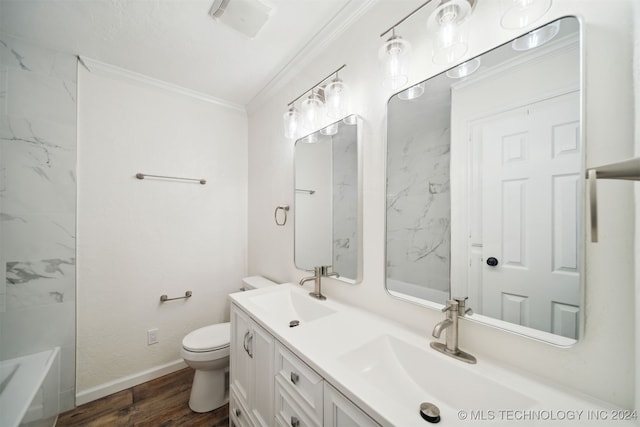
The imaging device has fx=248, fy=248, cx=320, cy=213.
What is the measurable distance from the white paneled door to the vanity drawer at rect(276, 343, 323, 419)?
2.05ft

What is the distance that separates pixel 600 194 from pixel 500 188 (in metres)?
0.22

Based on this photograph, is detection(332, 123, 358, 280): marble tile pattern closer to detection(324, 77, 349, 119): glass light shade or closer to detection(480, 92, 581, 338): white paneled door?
detection(324, 77, 349, 119): glass light shade

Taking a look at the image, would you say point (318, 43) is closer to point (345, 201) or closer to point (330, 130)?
point (330, 130)

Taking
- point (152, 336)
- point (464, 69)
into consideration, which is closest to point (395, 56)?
point (464, 69)

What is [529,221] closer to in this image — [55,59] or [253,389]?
[253,389]

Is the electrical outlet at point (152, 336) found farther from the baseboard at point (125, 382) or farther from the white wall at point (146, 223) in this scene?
the baseboard at point (125, 382)

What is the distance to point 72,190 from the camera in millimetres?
1666

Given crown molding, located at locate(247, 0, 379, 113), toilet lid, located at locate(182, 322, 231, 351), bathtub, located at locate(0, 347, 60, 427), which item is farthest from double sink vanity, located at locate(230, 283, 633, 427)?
crown molding, located at locate(247, 0, 379, 113)

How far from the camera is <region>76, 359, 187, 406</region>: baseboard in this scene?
1.70 meters

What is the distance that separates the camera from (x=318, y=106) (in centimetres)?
150

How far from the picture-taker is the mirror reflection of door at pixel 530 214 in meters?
0.69

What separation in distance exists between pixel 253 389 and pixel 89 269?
147 centimetres

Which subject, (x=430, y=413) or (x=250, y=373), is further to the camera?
(x=250, y=373)

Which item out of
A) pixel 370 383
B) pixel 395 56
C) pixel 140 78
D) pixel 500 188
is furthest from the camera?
pixel 140 78
